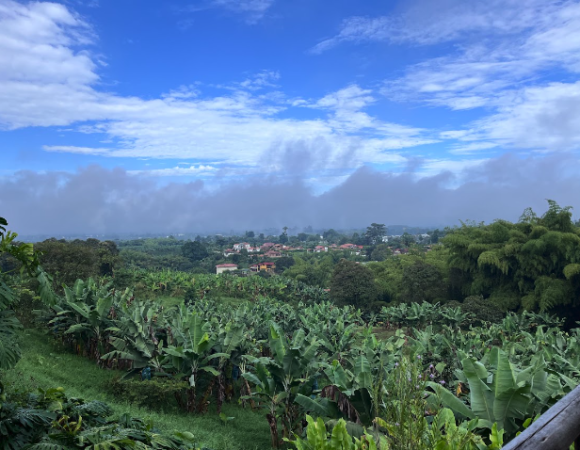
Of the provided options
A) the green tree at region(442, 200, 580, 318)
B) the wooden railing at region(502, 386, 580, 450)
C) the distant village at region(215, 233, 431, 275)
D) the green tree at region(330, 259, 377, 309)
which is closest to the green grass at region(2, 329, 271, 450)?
the wooden railing at region(502, 386, 580, 450)

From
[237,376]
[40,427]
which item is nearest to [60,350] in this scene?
[237,376]

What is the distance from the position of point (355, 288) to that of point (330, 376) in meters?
26.2

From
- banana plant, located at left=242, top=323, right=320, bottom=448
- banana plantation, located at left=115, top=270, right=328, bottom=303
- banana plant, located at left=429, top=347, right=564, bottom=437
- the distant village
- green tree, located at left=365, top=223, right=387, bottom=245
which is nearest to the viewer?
banana plant, located at left=429, top=347, right=564, bottom=437

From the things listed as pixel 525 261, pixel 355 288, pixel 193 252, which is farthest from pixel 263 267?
pixel 525 261

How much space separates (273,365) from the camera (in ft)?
26.5

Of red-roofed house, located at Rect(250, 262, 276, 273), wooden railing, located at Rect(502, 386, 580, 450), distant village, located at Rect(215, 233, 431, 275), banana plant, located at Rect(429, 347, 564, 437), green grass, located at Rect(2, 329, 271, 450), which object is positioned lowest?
red-roofed house, located at Rect(250, 262, 276, 273)

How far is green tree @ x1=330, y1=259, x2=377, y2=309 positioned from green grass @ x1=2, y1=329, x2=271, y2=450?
74.2 feet

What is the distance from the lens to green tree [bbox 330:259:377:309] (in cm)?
3312

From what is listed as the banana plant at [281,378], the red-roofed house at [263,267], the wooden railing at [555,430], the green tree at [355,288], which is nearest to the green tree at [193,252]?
the red-roofed house at [263,267]

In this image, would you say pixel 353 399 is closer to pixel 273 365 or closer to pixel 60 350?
pixel 273 365

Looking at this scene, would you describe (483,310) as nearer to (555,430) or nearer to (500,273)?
(500,273)

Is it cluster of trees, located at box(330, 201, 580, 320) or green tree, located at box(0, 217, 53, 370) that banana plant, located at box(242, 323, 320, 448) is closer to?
green tree, located at box(0, 217, 53, 370)

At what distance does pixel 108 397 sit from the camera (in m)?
9.41

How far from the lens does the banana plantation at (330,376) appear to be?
259 cm
